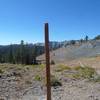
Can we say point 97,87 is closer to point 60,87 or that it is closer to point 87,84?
point 87,84

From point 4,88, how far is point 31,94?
144 centimetres

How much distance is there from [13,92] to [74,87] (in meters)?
2.86

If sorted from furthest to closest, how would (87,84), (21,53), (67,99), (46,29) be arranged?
(21,53) < (87,84) < (67,99) < (46,29)

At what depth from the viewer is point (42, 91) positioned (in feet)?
31.7

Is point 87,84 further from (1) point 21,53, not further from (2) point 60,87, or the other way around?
(1) point 21,53

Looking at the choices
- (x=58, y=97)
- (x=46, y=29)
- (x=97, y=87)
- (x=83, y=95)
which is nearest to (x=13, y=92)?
(x=58, y=97)

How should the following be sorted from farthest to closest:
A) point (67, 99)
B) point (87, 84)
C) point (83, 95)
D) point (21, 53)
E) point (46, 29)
Result: point (21, 53) → point (87, 84) → point (83, 95) → point (67, 99) → point (46, 29)

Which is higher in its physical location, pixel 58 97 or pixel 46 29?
pixel 46 29

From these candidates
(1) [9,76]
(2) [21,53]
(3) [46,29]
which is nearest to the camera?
(3) [46,29]

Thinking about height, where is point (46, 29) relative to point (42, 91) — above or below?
above

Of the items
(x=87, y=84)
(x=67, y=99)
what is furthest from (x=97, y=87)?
(x=67, y=99)

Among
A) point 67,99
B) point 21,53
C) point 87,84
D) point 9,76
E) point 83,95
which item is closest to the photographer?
A: point 67,99

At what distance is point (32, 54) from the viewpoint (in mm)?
81000

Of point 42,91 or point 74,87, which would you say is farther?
point 74,87
